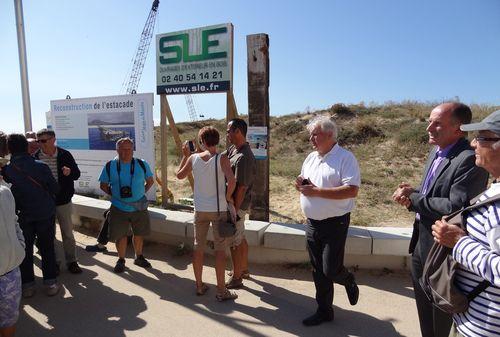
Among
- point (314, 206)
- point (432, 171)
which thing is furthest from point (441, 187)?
point (314, 206)

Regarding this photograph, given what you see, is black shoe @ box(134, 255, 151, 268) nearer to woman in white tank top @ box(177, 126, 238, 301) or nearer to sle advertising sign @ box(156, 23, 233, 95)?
woman in white tank top @ box(177, 126, 238, 301)

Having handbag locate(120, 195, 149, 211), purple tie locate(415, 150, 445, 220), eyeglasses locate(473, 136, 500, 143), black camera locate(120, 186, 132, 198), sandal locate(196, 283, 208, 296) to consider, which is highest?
eyeglasses locate(473, 136, 500, 143)

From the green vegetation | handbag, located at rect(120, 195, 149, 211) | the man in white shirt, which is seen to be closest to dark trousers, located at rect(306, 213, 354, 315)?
the man in white shirt

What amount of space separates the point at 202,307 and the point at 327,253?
1401 millimetres

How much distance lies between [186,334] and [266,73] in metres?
3.37

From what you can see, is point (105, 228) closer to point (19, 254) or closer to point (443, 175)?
point (19, 254)

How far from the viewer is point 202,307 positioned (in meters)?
3.57

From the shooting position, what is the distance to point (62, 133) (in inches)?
312

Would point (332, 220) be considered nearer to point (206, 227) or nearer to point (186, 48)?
point (206, 227)

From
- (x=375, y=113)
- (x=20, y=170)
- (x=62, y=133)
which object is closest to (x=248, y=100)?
(x=20, y=170)

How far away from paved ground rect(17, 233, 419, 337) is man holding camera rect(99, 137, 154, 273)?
0.48 m

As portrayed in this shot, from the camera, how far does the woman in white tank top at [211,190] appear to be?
354 cm

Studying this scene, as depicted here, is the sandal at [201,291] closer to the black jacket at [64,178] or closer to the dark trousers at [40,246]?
the dark trousers at [40,246]

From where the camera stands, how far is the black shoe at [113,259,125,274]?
14.6ft
